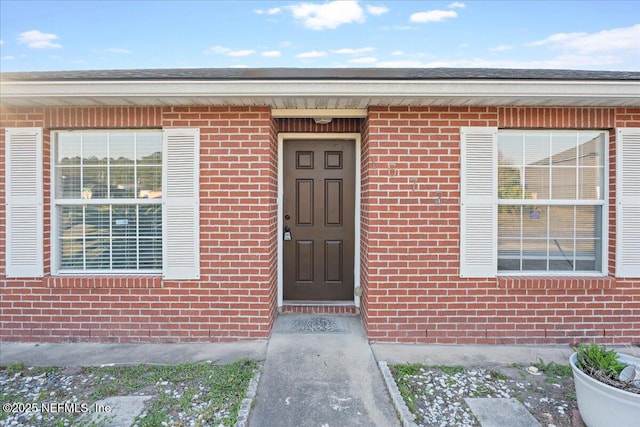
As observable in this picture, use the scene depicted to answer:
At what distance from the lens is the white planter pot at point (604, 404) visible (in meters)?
2.00

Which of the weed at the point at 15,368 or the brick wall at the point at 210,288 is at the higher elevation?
the brick wall at the point at 210,288

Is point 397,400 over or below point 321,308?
below

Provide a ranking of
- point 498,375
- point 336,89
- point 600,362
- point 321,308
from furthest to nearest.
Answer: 1. point 321,308
2. point 336,89
3. point 498,375
4. point 600,362

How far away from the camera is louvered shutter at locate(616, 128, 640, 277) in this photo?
346 centimetres

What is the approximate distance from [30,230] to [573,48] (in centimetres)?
845

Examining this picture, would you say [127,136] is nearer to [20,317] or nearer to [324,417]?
[20,317]

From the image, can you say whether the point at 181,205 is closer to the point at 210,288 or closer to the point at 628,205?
the point at 210,288

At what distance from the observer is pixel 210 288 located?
11.7ft

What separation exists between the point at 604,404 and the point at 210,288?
133 inches

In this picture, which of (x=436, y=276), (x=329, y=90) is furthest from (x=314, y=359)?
(x=329, y=90)

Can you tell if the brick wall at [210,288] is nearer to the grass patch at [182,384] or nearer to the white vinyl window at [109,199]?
the white vinyl window at [109,199]

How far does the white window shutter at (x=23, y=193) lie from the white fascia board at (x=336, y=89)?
20.5 inches

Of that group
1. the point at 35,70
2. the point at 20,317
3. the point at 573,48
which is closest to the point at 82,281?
the point at 20,317

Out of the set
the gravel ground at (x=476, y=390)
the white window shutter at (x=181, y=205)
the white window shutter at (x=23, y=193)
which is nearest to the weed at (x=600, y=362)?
the gravel ground at (x=476, y=390)
